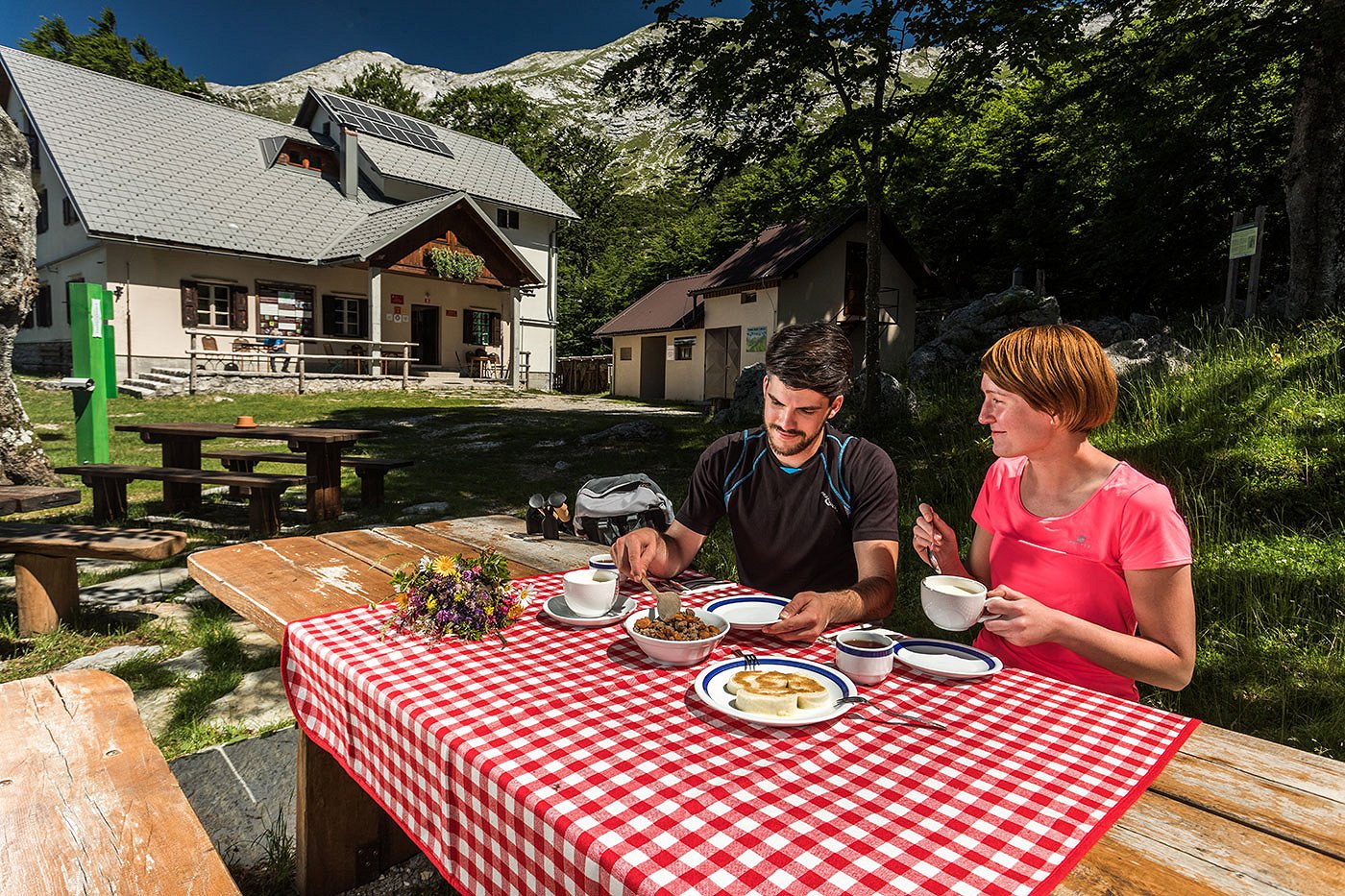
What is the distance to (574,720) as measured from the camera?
127 centimetres

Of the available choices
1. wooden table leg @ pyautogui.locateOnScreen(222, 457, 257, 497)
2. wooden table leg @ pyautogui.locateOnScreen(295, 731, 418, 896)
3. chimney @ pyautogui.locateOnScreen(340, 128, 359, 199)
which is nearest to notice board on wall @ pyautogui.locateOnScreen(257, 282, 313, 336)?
chimney @ pyautogui.locateOnScreen(340, 128, 359, 199)

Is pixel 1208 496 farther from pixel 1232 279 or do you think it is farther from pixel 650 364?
pixel 650 364

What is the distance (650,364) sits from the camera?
87.9 feet

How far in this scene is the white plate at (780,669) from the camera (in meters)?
1.25

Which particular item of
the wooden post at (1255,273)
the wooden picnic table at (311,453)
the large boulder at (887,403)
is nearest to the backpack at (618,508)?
the wooden picnic table at (311,453)

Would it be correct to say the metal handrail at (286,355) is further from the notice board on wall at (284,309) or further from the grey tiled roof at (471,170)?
the grey tiled roof at (471,170)

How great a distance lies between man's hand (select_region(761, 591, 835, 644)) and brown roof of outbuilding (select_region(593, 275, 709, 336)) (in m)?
21.7

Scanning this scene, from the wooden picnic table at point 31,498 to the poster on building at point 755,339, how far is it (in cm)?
1769

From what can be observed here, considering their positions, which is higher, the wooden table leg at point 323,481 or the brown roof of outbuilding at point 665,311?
the brown roof of outbuilding at point 665,311

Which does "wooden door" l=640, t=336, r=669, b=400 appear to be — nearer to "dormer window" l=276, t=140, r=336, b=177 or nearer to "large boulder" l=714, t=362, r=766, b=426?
"dormer window" l=276, t=140, r=336, b=177

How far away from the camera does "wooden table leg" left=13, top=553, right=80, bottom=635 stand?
152 inches

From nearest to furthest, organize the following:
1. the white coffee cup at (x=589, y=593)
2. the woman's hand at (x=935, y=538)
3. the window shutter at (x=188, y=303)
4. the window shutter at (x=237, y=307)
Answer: the white coffee cup at (x=589, y=593)
the woman's hand at (x=935, y=538)
the window shutter at (x=188, y=303)
the window shutter at (x=237, y=307)

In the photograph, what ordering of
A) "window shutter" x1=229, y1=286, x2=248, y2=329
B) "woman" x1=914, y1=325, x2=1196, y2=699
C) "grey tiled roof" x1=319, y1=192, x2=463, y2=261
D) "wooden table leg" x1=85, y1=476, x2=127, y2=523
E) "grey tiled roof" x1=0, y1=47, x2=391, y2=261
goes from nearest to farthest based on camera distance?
"woman" x1=914, y1=325, x2=1196, y2=699
"wooden table leg" x1=85, y1=476, x2=127, y2=523
"grey tiled roof" x1=0, y1=47, x2=391, y2=261
"grey tiled roof" x1=319, y1=192, x2=463, y2=261
"window shutter" x1=229, y1=286, x2=248, y2=329

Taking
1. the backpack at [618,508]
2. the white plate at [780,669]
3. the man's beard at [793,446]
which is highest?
the man's beard at [793,446]
